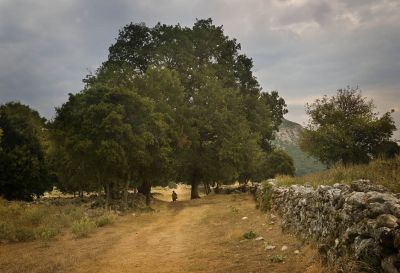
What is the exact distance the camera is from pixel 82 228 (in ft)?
70.8

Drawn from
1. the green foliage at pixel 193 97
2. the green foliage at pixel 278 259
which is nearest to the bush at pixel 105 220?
the green foliage at pixel 193 97

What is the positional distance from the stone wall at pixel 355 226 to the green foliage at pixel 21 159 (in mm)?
37081

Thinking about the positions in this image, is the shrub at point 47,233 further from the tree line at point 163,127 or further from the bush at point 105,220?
the tree line at point 163,127

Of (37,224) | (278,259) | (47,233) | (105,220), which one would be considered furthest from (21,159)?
(278,259)

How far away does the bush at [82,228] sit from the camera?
2073 cm

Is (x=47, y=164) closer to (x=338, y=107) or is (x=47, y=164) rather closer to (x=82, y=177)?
(x=82, y=177)

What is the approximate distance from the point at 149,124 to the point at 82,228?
14538 mm

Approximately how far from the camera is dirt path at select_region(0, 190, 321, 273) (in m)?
12.7

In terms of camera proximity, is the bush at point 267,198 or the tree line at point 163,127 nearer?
the bush at point 267,198

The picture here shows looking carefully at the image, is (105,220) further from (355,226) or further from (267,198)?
(355,226)

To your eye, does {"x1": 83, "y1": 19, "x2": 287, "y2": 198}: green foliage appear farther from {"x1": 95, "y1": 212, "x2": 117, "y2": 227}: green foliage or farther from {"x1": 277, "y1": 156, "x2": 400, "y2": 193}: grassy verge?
{"x1": 277, "y1": 156, "x2": 400, "y2": 193}: grassy verge

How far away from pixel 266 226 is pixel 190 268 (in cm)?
763

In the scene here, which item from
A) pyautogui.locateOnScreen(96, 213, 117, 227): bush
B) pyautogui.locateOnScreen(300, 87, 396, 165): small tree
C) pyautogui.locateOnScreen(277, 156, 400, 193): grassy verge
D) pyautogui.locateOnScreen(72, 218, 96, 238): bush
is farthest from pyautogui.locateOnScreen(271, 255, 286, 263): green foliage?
pyautogui.locateOnScreen(300, 87, 396, 165): small tree

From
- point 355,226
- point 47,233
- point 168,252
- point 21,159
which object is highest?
point 21,159
